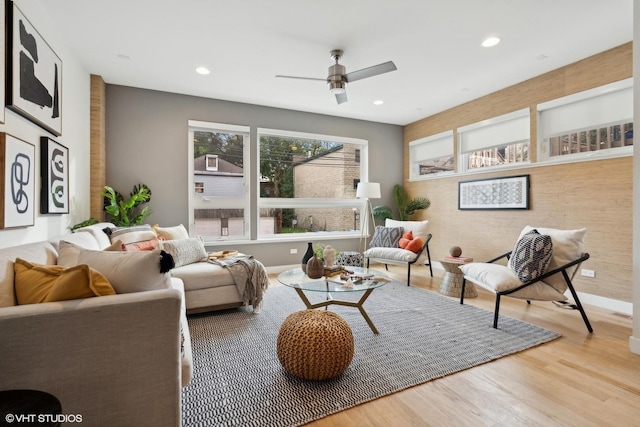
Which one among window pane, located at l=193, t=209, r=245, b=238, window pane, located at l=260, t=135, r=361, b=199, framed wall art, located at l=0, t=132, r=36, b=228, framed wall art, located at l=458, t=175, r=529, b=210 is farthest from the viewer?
window pane, located at l=260, t=135, r=361, b=199

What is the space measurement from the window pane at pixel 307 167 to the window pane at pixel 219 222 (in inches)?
22.6

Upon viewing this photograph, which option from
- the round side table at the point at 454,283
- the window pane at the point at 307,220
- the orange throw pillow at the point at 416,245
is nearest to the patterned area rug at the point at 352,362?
the round side table at the point at 454,283

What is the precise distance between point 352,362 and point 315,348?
476mm

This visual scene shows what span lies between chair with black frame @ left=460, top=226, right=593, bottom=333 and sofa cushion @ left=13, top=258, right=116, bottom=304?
2898 mm

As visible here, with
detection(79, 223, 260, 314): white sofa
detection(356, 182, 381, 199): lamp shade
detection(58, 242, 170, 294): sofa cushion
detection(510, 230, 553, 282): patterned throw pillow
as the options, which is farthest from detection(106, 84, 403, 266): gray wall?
detection(510, 230, 553, 282): patterned throw pillow

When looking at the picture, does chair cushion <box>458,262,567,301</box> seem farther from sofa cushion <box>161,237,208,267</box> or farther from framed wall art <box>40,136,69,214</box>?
framed wall art <box>40,136,69,214</box>

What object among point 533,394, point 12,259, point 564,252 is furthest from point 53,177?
point 564,252

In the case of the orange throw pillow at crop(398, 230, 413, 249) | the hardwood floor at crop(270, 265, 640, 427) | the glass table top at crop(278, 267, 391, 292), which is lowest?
the hardwood floor at crop(270, 265, 640, 427)

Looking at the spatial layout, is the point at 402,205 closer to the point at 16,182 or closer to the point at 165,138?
the point at 165,138

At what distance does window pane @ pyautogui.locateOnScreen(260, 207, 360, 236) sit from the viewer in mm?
5082

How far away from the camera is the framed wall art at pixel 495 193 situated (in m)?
4.00

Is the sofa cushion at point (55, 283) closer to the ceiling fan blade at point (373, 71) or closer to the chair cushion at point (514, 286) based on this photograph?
the ceiling fan blade at point (373, 71)

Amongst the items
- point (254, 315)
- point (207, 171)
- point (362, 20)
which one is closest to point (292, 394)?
point (254, 315)

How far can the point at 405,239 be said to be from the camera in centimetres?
451
